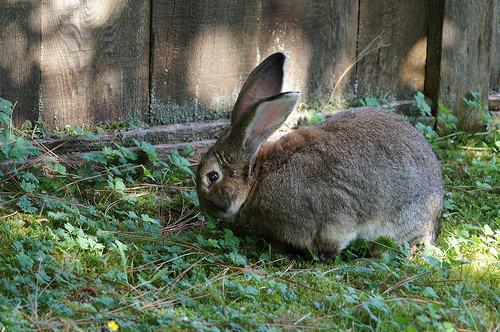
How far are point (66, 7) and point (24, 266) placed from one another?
84.5 inches

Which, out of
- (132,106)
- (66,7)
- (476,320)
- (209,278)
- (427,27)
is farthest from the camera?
(427,27)

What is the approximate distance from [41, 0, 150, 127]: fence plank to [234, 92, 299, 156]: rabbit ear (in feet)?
4.03

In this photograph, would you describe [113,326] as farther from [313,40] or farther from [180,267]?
[313,40]

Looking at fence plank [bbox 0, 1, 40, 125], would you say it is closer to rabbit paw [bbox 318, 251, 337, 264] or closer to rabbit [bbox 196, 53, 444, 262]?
→ rabbit [bbox 196, 53, 444, 262]

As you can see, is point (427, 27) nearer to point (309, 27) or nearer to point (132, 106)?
point (309, 27)

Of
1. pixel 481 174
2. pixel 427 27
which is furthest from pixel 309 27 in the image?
pixel 481 174

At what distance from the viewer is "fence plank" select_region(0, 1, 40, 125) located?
5750mm

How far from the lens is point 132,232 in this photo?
534cm

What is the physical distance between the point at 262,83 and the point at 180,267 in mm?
1365

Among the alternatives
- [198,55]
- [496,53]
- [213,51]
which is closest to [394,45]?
[496,53]

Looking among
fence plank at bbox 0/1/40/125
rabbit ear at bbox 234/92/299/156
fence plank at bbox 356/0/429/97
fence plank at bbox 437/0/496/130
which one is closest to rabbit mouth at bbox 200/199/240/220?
rabbit ear at bbox 234/92/299/156

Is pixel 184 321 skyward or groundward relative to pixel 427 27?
groundward

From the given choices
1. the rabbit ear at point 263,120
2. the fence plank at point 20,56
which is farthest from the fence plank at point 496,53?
the fence plank at point 20,56

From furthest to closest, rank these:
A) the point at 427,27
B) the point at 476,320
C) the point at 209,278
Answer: the point at 427,27
the point at 209,278
the point at 476,320
